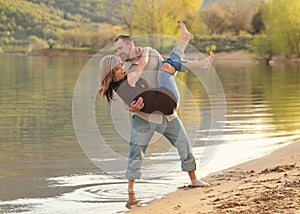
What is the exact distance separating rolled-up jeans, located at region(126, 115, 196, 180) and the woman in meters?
0.18

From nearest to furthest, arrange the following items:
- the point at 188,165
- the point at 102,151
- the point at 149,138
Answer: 1. the point at 149,138
2. the point at 188,165
3. the point at 102,151

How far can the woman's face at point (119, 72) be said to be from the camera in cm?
759

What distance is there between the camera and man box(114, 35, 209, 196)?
7676 mm

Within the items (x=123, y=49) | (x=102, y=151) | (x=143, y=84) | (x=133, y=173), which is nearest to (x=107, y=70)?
(x=123, y=49)

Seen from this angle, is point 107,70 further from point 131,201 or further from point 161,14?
point 161,14

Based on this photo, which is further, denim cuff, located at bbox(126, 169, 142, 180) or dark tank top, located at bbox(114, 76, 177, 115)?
denim cuff, located at bbox(126, 169, 142, 180)

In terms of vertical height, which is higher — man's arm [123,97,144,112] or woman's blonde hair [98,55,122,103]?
woman's blonde hair [98,55,122,103]

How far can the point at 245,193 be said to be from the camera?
6.88 metres

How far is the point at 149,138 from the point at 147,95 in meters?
0.55

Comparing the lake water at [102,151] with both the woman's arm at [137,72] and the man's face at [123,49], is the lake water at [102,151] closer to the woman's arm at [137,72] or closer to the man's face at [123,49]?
the woman's arm at [137,72]

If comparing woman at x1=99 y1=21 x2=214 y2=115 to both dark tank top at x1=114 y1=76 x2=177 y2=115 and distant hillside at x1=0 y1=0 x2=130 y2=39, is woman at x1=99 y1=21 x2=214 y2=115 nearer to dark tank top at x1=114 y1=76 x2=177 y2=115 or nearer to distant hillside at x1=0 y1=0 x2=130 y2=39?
dark tank top at x1=114 y1=76 x2=177 y2=115

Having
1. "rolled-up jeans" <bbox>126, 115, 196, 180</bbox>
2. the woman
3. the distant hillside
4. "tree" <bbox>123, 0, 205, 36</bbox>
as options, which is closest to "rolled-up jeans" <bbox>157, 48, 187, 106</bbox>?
the woman

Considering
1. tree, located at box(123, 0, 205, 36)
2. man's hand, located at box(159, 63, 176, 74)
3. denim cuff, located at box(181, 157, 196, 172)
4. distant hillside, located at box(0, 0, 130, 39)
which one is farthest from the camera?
distant hillside, located at box(0, 0, 130, 39)

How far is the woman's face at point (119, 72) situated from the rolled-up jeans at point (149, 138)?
49cm
